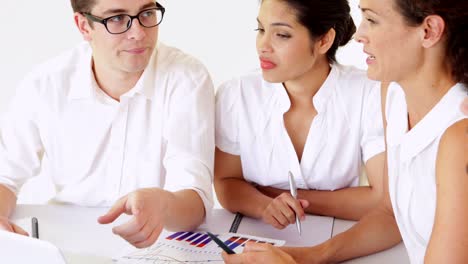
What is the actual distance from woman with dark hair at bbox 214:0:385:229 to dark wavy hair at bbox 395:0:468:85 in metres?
0.52

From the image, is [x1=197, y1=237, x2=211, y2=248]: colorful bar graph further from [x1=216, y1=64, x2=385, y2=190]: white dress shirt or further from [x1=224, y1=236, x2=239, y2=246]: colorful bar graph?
[x1=216, y1=64, x2=385, y2=190]: white dress shirt

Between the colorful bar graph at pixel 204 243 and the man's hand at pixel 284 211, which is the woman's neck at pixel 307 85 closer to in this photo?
the man's hand at pixel 284 211

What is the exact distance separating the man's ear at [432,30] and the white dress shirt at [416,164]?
0.10 metres

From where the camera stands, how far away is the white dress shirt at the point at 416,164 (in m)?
1.49

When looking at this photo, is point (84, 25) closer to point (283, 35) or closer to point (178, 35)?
point (283, 35)

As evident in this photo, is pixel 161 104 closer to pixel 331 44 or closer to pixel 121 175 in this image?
pixel 121 175

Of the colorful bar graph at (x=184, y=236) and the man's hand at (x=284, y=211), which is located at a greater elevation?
the man's hand at (x=284, y=211)

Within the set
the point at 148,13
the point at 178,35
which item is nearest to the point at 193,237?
the point at 148,13

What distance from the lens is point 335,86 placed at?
2.08 metres

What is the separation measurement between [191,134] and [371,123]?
0.50 m

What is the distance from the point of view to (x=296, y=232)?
1865 mm

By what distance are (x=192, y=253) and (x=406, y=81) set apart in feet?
2.03

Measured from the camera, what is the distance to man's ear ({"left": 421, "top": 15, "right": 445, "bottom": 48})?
146cm

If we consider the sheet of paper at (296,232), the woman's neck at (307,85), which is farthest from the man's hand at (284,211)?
the woman's neck at (307,85)
